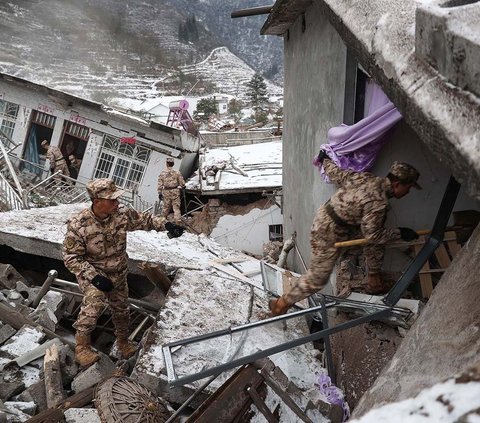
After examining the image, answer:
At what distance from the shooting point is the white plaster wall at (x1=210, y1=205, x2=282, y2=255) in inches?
523

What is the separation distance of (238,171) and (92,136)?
6801 mm

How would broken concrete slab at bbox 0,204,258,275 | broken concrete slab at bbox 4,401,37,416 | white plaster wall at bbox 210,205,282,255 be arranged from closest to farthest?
1. broken concrete slab at bbox 4,401,37,416
2. broken concrete slab at bbox 0,204,258,275
3. white plaster wall at bbox 210,205,282,255

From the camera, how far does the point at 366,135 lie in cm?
372

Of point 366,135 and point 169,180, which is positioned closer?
point 366,135

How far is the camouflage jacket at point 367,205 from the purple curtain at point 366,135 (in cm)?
20

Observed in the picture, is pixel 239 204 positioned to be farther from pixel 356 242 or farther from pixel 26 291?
pixel 356 242

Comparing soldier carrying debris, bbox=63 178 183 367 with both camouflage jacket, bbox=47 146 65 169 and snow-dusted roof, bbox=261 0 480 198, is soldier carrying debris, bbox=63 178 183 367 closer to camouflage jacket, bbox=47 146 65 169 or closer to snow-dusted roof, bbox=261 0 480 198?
snow-dusted roof, bbox=261 0 480 198

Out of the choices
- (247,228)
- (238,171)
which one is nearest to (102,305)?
(247,228)

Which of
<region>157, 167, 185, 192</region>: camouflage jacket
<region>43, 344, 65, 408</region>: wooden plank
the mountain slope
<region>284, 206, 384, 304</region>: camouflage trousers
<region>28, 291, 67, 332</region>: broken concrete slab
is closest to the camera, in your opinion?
<region>43, 344, 65, 408</region>: wooden plank

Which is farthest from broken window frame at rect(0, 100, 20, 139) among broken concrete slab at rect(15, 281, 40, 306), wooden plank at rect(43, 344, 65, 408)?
wooden plank at rect(43, 344, 65, 408)

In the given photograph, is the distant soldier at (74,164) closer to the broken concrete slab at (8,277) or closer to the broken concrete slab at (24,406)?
the broken concrete slab at (8,277)

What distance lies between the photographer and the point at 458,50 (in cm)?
157

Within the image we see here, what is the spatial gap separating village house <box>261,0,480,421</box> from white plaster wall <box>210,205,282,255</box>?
8024mm

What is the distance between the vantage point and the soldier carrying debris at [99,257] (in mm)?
4215
